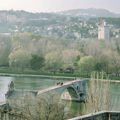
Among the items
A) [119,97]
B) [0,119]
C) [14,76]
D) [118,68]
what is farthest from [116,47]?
[0,119]

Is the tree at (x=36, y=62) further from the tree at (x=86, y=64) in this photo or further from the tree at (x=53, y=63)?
the tree at (x=86, y=64)

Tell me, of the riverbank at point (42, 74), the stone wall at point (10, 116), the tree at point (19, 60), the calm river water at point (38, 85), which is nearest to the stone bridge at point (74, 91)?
the calm river water at point (38, 85)

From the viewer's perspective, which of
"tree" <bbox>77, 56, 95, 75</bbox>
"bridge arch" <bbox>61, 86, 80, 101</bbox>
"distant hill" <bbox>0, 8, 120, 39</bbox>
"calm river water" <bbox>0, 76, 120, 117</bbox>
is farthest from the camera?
"distant hill" <bbox>0, 8, 120, 39</bbox>

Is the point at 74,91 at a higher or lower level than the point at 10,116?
lower

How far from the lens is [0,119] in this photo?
9.04 meters

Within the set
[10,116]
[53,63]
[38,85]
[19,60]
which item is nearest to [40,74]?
[53,63]

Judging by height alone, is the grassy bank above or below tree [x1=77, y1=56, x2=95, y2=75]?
below

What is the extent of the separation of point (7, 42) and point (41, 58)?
348 inches

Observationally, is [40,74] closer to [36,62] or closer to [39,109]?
[36,62]

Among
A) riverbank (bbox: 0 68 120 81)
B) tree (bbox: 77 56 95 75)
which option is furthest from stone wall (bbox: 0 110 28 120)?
tree (bbox: 77 56 95 75)

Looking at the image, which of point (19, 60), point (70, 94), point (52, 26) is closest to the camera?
point (70, 94)

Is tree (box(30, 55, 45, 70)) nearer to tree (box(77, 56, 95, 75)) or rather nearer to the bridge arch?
tree (box(77, 56, 95, 75))

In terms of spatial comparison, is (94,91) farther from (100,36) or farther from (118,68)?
(100,36)

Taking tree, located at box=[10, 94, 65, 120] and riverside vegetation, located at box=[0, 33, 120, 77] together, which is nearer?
tree, located at box=[10, 94, 65, 120]
